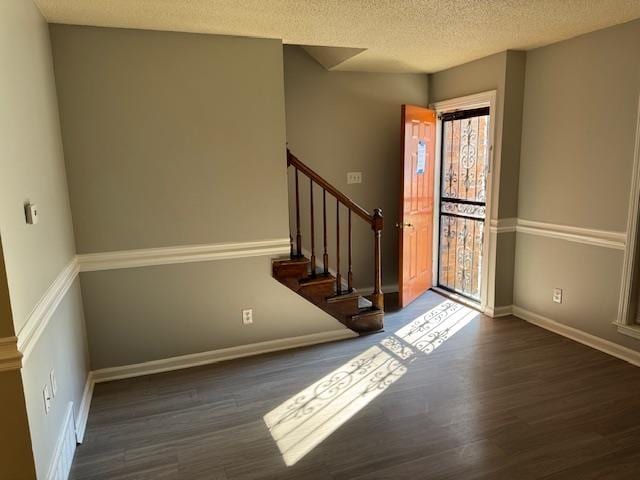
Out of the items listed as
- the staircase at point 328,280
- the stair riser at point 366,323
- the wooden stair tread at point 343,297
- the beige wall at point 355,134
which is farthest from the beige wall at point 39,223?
the beige wall at point 355,134

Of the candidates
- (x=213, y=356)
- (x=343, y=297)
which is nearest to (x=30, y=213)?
(x=213, y=356)

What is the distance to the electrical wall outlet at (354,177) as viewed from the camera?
448cm

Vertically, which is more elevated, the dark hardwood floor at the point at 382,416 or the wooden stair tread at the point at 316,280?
the wooden stair tread at the point at 316,280

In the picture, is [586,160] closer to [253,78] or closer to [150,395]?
[253,78]

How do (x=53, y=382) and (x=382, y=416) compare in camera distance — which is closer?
(x=53, y=382)

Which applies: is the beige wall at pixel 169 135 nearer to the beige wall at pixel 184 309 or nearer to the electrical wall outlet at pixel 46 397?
the beige wall at pixel 184 309

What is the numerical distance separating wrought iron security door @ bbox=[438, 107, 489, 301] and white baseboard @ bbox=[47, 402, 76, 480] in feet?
11.7

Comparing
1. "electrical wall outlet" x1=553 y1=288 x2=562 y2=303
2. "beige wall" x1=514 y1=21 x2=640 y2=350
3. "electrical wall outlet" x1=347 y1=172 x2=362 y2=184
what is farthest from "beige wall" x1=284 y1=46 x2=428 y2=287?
"electrical wall outlet" x1=553 y1=288 x2=562 y2=303

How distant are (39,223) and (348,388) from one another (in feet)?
6.50

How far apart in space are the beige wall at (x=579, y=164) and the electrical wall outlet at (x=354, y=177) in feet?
4.97

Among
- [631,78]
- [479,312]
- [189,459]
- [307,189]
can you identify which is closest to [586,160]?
[631,78]

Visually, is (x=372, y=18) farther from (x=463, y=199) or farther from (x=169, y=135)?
(x=463, y=199)

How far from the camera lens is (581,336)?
3.48 m

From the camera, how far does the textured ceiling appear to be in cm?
251
